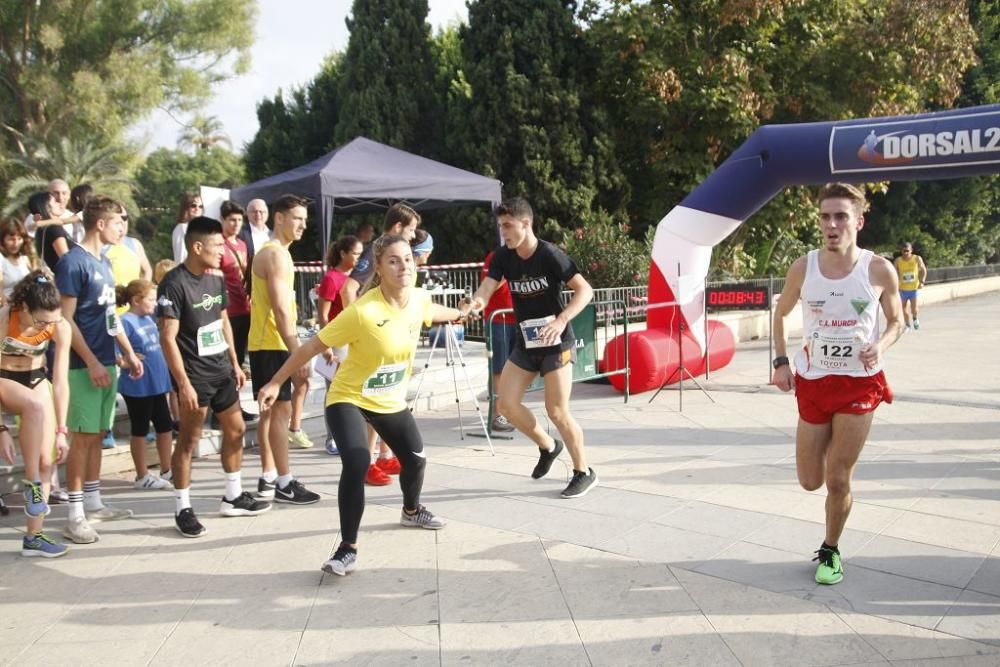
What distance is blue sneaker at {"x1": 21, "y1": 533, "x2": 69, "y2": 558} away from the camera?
15.1 feet

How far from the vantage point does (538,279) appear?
550 cm

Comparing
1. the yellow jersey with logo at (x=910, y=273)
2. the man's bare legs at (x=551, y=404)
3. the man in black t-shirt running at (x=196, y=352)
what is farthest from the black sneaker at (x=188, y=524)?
the yellow jersey with logo at (x=910, y=273)

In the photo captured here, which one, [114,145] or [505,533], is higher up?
[114,145]

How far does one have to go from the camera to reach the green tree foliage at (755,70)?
17344 mm

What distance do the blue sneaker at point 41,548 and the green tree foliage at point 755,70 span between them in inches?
596

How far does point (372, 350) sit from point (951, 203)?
27860mm

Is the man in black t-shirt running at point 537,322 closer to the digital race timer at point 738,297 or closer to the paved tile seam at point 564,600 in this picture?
the paved tile seam at point 564,600

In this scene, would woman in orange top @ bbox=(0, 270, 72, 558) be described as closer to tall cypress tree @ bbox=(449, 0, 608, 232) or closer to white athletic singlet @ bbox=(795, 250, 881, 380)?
white athletic singlet @ bbox=(795, 250, 881, 380)

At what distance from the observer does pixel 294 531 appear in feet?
16.2

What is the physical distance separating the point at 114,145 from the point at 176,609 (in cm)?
2892

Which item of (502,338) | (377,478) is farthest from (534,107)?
(377,478)

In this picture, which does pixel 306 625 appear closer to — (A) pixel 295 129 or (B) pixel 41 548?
(B) pixel 41 548

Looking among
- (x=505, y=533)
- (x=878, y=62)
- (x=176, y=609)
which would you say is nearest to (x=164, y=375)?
(x=176, y=609)

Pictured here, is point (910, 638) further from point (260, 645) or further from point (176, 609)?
point (176, 609)
